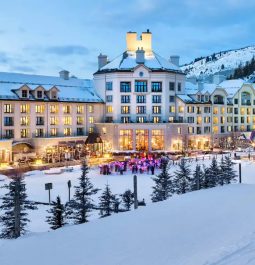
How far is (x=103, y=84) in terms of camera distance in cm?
7925

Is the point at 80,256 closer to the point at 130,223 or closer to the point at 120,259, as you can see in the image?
the point at 120,259

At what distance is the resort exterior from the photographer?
65.6 metres

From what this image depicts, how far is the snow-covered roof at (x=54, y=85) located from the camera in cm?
6588

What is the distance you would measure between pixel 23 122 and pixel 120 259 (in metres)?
53.1

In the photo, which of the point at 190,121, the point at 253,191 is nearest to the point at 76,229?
the point at 253,191

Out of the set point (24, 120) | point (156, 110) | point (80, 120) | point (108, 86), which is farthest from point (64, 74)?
point (156, 110)

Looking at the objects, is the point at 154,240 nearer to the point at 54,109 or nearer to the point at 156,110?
the point at 54,109

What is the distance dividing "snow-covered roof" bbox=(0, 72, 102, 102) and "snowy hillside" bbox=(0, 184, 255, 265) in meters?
46.1

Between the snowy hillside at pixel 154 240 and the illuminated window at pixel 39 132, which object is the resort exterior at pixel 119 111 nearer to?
the illuminated window at pixel 39 132

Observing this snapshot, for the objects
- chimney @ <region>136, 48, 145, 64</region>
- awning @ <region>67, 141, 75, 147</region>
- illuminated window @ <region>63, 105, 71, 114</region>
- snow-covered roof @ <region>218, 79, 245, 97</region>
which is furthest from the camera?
snow-covered roof @ <region>218, 79, 245, 97</region>

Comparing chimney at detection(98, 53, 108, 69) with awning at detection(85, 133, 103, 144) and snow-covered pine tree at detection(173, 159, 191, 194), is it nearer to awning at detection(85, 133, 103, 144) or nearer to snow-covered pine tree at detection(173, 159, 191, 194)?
awning at detection(85, 133, 103, 144)

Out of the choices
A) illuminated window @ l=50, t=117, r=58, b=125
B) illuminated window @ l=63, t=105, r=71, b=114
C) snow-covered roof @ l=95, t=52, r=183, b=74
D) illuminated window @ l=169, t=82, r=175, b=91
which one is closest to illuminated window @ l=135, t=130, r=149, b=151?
illuminated window @ l=169, t=82, r=175, b=91

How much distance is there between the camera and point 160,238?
1714 centimetres

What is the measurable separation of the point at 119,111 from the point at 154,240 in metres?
61.7
